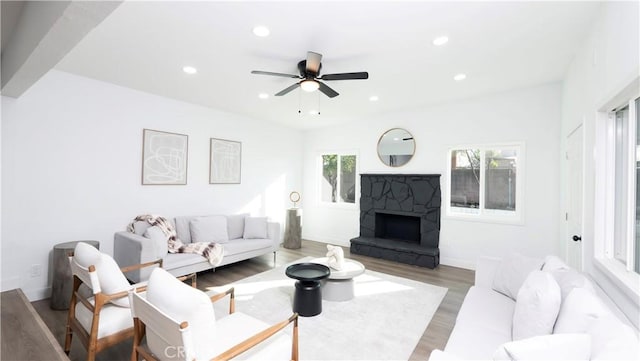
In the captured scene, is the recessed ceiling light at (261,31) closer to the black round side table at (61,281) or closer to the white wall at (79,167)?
the white wall at (79,167)

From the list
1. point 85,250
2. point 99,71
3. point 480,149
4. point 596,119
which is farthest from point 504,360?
point 99,71

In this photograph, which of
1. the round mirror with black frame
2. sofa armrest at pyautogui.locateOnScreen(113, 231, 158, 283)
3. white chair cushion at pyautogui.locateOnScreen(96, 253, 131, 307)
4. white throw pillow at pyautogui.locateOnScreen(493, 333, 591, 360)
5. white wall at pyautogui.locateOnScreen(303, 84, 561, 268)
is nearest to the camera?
white throw pillow at pyautogui.locateOnScreen(493, 333, 591, 360)

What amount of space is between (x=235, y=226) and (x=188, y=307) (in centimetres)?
360

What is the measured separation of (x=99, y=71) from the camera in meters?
3.36

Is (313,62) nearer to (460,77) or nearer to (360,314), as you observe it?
(460,77)

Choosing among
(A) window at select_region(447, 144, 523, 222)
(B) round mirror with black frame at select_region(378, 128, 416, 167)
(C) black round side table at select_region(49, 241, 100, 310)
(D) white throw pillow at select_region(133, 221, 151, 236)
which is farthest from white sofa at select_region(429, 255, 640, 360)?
(D) white throw pillow at select_region(133, 221, 151, 236)

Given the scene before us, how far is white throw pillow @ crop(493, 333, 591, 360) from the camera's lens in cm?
113

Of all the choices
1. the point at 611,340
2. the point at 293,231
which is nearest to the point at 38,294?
the point at 293,231

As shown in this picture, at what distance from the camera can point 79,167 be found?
352 centimetres

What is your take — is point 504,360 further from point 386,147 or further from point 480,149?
point 386,147

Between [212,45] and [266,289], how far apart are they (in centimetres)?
288

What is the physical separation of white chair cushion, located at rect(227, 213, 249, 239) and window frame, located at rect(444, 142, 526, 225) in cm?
356

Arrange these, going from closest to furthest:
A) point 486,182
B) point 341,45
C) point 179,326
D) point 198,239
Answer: point 179,326 < point 341,45 < point 198,239 < point 486,182

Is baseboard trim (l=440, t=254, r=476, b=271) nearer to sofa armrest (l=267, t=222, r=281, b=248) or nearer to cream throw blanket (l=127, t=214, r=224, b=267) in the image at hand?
sofa armrest (l=267, t=222, r=281, b=248)
